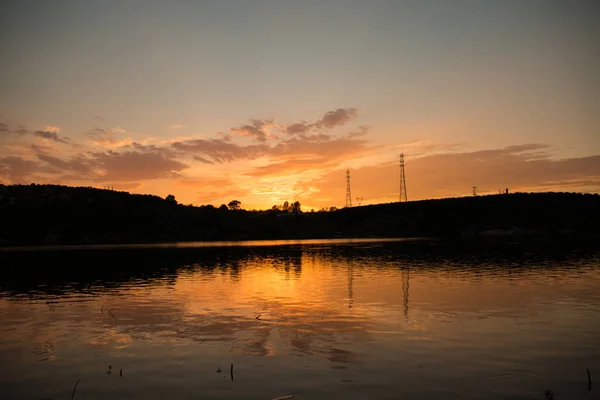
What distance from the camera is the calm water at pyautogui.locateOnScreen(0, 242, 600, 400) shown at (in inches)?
645

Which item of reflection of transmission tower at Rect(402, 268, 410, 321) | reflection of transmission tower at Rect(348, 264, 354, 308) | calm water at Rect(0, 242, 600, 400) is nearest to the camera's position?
calm water at Rect(0, 242, 600, 400)

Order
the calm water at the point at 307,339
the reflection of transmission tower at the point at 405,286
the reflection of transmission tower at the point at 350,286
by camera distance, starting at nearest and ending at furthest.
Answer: the calm water at the point at 307,339, the reflection of transmission tower at the point at 405,286, the reflection of transmission tower at the point at 350,286

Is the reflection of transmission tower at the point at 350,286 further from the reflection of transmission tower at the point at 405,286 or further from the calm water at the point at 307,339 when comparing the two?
the reflection of transmission tower at the point at 405,286

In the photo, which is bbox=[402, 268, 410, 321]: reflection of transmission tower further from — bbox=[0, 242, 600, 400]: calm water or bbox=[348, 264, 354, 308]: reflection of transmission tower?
bbox=[348, 264, 354, 308]: reflection of transmission tower

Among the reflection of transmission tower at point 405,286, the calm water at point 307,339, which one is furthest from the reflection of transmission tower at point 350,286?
the reflection of transmission tower at point 405,286

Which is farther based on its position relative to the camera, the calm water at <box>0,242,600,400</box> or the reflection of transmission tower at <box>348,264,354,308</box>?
the reflection of transmission tower at <box>348,264,354,308</box>

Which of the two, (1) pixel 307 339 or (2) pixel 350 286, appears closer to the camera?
(1) pixel 307 339

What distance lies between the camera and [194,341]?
23.5 meters

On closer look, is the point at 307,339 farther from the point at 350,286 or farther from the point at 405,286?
the point at 405,286

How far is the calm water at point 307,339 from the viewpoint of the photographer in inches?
645

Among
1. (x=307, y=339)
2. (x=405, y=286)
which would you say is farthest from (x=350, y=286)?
(x=307, y=339)

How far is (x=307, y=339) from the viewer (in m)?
23.4

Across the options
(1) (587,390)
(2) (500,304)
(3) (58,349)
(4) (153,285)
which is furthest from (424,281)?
(3) (58,349)

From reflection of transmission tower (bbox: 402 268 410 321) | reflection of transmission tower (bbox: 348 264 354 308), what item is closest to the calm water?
reflection of transmission tower (bbox: 402 268 410 321)
